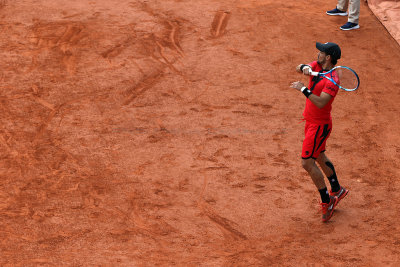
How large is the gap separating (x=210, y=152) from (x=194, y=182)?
85 cm

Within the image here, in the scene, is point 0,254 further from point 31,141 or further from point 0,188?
point 31,141

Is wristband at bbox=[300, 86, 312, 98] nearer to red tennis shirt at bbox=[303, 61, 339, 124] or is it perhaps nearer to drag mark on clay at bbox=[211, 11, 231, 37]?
red tennis shirt at bbox=[303, 61, 339, 124]

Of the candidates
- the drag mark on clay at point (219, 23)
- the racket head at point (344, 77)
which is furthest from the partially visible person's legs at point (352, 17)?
the racket head at point (344, 77)

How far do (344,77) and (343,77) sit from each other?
0.01 metres

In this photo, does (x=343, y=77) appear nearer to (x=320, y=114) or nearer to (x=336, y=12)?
(x=320, y=114)

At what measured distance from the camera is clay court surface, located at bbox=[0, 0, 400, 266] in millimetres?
6352

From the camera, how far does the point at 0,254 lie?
6039 mm

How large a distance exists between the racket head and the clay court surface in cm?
185

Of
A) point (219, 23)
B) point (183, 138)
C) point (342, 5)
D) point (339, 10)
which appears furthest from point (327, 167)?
point (339, 10)

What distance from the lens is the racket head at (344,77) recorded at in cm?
620

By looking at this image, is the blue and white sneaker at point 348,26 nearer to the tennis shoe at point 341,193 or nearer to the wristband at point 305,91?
the tennis shoe at point 341,193

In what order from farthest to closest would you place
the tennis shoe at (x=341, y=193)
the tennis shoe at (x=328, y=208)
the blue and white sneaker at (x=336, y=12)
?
the blue and white sneaker at (x=336, y=12)
the tennis shoe at (x=341, y=193)
the tennis shoe at (x=328, y=208)

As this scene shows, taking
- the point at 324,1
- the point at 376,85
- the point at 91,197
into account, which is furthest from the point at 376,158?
the point at 324,1

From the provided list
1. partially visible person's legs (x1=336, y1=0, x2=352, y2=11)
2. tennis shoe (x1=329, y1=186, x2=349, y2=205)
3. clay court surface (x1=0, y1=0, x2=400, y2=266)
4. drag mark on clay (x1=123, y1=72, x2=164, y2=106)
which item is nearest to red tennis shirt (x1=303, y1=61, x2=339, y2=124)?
tennis shoe (x1=329, y1=186, x2=349, y2=205)
